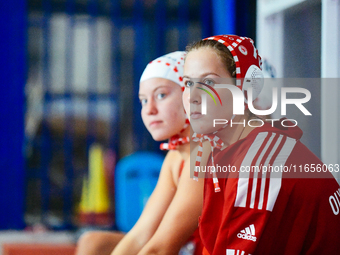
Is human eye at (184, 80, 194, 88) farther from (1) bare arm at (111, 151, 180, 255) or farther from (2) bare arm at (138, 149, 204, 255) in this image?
(1) bare arm at (111, 151, 180, 255)

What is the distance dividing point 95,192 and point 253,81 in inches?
91.1

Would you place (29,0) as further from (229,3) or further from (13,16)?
(229,3)

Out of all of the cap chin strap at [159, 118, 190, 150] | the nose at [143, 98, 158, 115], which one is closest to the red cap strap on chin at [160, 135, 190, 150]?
the cap chin strap at [159, 118, 190, 150]

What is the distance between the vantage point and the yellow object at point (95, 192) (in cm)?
297

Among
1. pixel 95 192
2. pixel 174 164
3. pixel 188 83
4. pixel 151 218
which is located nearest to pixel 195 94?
pixel 188 83

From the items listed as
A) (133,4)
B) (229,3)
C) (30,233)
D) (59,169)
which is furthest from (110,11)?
(30,233)

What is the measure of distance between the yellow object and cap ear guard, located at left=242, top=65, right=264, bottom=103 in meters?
2.25

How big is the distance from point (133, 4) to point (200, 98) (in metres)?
2.39

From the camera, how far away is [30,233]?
2881 mm

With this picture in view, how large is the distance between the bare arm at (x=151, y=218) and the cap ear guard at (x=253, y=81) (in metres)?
0.46

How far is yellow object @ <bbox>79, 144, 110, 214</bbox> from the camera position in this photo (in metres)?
2.97

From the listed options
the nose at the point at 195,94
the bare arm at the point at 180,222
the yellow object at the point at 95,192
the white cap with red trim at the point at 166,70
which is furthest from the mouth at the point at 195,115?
the yellow object at the point at 95,192

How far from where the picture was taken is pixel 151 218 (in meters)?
1.29

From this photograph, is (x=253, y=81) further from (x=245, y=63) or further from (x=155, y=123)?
(x=155, y=123)
